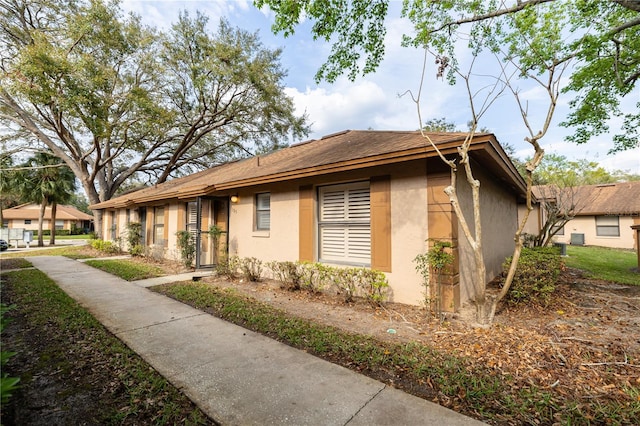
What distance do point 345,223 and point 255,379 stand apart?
374 cm

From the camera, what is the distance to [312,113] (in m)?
20.9

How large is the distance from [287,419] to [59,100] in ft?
55.2

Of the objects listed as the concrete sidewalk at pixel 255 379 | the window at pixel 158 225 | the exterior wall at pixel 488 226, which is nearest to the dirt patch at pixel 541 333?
the exterior wall at pixel 488 226

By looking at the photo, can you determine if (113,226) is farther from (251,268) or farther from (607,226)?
(607,226)

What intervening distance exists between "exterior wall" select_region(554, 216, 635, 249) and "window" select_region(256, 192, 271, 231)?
20.5 metres

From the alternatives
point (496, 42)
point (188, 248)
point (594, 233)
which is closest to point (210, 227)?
point (188, 248)

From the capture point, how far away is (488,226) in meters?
7.30

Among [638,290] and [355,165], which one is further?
[638,290]

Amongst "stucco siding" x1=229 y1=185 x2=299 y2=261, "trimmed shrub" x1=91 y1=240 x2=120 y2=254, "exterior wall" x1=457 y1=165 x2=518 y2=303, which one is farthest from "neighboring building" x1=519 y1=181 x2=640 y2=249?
"trimmed shrub" x1=91 y1=240 x2=120 y2=254

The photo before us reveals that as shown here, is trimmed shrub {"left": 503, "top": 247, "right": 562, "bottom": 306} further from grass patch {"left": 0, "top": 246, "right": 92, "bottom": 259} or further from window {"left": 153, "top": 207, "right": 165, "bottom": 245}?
grass patch {"left": 0, "top": 246, "right": 92, "bottom": 259}

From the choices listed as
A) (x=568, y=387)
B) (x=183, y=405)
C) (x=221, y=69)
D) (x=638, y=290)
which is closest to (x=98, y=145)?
(x=221, y=69)

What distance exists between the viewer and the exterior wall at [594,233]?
1664 cm

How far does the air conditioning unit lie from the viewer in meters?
18.7

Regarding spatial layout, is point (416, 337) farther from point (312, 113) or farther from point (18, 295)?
point (312, 113)
